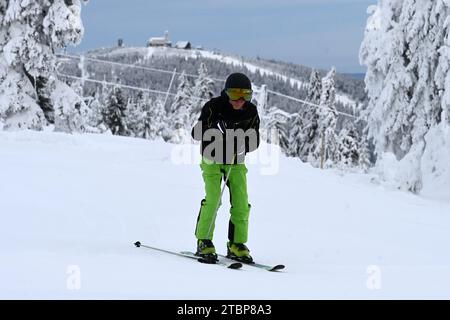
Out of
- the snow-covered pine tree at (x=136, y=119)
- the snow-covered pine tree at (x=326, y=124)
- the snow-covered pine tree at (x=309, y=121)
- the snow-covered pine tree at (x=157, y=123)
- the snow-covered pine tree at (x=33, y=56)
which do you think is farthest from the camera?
the snow-covered pine tree at (x=157, y=123)

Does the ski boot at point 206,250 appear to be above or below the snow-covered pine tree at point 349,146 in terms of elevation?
above

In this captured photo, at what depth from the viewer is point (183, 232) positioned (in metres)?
8.78

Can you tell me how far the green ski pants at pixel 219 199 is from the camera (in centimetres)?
664

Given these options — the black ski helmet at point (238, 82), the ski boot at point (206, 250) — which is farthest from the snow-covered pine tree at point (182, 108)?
the black ski helmet at point (238, 82)

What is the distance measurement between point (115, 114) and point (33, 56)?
133 ft

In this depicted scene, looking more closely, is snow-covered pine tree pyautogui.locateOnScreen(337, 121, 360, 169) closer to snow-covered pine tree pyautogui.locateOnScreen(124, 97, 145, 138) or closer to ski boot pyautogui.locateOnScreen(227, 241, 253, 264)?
snow-covered pine tree pyautogui.locateOnScreen(124, 97, 145, 138)

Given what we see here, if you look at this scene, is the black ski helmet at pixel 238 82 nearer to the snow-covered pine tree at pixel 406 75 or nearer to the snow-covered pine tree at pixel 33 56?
the snow-covered pine tree at pixel 406 75

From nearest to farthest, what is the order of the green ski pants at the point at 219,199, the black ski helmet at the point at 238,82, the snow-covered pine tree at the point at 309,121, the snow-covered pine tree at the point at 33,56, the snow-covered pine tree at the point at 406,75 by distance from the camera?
the black ski helmet at the point at 238,82, the green ski pants at the point at 219,199, the snow-covered pine tree at the point at 406,75, the snow-covered pine tree at the point at 33,56, the snow-covered pine tree at the point at 309,121

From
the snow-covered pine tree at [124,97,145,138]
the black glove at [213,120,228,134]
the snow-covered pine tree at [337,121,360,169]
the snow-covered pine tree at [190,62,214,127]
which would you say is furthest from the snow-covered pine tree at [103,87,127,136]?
the black glove at [213,120,228,134]

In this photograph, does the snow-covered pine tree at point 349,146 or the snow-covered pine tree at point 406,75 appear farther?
the snow-covered pine tree at point 349,146

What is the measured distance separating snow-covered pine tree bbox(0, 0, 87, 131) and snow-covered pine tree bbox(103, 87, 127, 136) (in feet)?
127

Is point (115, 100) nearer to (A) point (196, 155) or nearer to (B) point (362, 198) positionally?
(A) point (196, 155)

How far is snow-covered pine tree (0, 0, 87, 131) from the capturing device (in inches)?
950

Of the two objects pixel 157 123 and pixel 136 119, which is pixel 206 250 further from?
pixel 157 123
